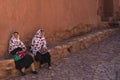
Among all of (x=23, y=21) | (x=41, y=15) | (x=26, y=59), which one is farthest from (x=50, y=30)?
(x=26, y=59)

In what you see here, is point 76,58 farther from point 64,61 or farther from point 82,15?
point 82,15

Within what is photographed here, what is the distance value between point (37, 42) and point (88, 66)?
4.98 feet

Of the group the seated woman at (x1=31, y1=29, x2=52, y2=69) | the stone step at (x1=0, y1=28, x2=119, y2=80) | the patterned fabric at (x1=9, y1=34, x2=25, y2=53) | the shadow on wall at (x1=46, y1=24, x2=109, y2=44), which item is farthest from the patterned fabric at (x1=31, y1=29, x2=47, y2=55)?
the shadow on wall at (x1=46, y1=24, x2=109, y2=44)

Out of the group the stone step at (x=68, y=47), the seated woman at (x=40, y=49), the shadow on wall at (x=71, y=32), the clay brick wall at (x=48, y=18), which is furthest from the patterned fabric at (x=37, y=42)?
the shadow on wall at (x=71, y=32)

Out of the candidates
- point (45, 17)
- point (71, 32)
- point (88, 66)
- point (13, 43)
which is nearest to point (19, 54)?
point (13, 43)

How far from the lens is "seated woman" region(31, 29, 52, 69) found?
8.24m

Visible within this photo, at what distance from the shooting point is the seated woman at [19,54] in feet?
25.1

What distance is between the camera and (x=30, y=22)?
856cm

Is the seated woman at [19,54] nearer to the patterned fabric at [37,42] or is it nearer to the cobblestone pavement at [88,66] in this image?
the cobblestone pavement at [88,66]

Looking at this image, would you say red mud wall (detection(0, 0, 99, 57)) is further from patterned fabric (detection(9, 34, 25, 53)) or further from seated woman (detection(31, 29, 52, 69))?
seated woman (detection(31, 29, 52, 69))

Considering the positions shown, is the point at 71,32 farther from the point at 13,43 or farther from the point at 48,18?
the point at 13,43

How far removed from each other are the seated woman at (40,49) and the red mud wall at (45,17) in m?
0.24

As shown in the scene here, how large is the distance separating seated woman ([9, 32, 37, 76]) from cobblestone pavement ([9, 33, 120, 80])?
9.5 inches

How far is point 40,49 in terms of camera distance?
27.2ft
